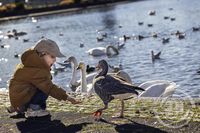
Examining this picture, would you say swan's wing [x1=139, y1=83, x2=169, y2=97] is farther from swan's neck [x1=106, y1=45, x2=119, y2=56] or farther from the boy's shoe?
swan's neck [x1=106, y1=45, x2=119, y2=56]

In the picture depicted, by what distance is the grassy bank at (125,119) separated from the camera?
714cm

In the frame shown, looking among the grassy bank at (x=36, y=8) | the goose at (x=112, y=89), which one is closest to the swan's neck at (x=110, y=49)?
the goose at (x=112, y=89)

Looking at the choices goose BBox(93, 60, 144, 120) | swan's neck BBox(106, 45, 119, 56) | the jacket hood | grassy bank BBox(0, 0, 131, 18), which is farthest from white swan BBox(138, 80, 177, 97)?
grassy bank BBox(0, 0, 131, 18)

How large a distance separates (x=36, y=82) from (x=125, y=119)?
4.99ft

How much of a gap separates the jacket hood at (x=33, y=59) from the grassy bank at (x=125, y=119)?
0.88 meters

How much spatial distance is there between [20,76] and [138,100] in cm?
236

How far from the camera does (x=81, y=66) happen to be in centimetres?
1634

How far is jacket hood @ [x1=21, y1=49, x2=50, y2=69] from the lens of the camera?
8.08m

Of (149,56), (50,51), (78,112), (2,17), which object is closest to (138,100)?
(78,112)

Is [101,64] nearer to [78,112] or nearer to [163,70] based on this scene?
[78,112]

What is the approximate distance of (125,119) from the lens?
778cm

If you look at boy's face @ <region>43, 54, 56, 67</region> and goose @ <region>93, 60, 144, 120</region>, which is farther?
boy's face @ <region>43, 54, 56, 67</region>

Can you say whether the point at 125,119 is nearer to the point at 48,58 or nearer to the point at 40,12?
the point at 48,58

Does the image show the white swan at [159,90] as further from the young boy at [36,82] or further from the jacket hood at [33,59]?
the jacket hood at [33,59]
